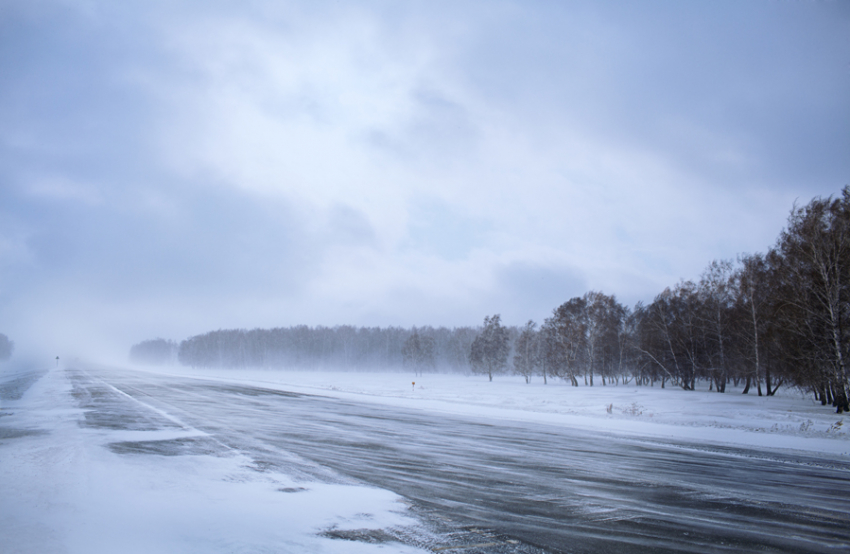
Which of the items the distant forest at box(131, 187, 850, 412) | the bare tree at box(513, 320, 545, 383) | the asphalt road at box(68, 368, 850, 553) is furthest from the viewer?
the bare tree at box(513, 320, 545, 383)

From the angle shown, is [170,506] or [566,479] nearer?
[170,506]

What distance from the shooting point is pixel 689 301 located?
54.3m

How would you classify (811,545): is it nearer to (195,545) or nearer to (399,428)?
(195,545)

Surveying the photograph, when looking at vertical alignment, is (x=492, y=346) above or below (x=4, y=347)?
above

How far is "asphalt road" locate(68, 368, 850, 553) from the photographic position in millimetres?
5523

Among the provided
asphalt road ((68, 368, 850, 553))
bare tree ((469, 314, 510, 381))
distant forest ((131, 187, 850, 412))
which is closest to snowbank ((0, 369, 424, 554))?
asphalt road ((68, 368, 850, 553))

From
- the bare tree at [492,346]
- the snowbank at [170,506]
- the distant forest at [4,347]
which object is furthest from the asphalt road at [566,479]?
the distant forest at [4,347]

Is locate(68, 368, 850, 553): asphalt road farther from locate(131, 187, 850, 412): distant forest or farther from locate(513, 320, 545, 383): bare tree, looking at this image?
locate(513, 320, 545, 383): bare tree

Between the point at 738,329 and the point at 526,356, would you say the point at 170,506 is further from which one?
the point at 526,356

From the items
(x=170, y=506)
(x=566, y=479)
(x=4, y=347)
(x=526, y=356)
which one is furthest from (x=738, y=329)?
(x=4, y=347)

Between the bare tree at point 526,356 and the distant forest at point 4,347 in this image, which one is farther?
the distant forest at point 4,347

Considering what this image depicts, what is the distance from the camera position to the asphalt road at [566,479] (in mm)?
5523

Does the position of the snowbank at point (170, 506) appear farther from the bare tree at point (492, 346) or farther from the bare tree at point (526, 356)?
the bare tree at point (492, 346)

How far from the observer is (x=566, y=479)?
8.45 m
